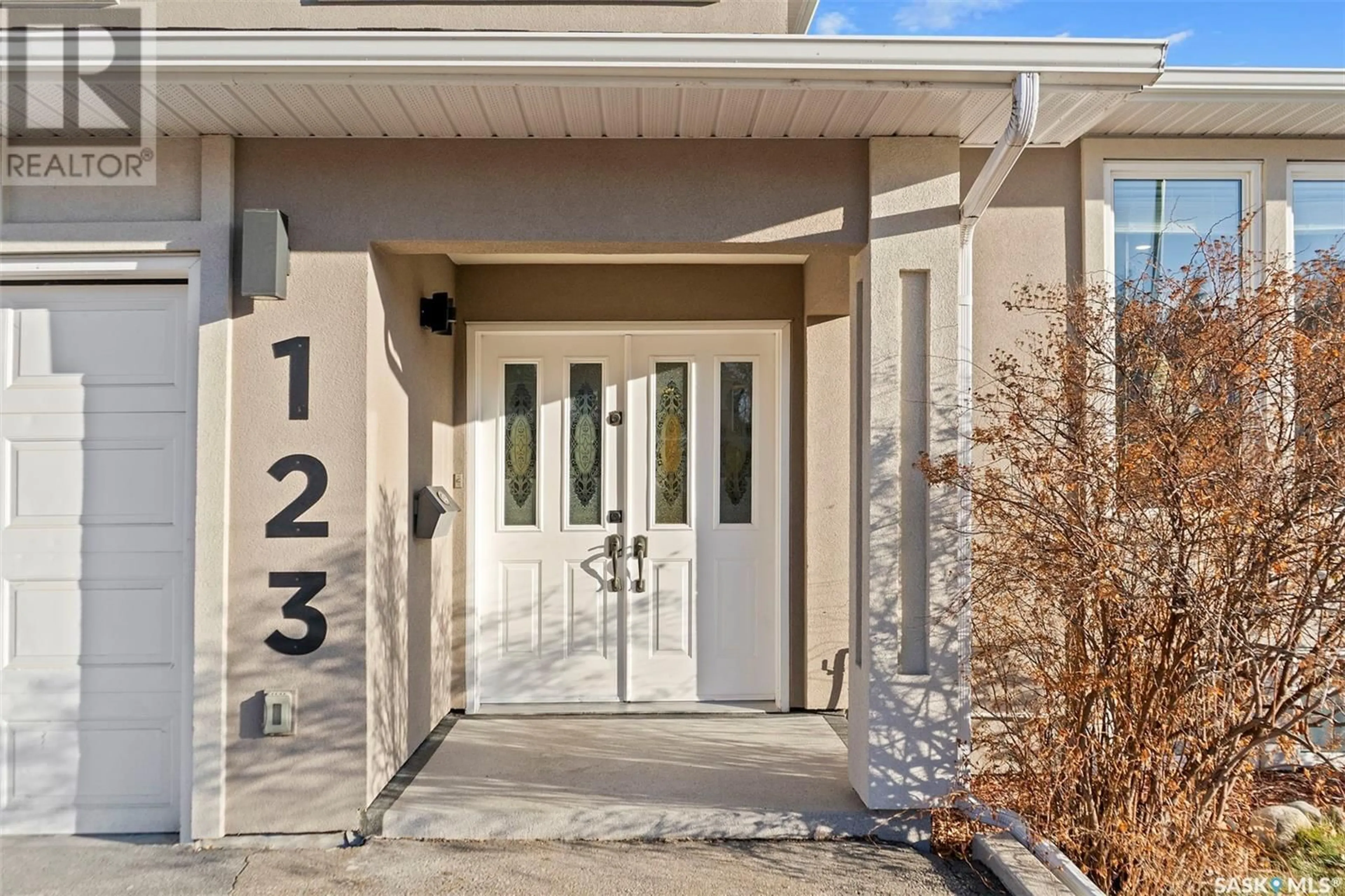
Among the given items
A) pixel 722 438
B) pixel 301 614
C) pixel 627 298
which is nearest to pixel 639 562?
pixel 722 438

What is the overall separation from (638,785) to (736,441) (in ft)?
7.35

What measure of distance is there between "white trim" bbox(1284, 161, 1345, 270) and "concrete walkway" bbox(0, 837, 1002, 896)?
3.51m

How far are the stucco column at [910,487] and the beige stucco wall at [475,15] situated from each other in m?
1.13

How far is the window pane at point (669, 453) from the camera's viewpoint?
5.80m

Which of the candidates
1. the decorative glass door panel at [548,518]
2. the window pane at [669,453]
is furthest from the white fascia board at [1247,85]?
the decorative glass door panel at [548,518]

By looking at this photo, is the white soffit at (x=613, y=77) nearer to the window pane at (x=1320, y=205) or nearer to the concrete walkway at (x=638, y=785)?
the window pane at (x=1320, y=205)

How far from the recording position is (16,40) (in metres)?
3.33

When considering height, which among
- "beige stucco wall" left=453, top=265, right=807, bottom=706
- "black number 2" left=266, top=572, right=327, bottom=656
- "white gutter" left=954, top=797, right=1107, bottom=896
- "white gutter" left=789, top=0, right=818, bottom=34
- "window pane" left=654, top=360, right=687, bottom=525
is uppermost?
"white gutter" left=789, top=0, right=818, bottom=34

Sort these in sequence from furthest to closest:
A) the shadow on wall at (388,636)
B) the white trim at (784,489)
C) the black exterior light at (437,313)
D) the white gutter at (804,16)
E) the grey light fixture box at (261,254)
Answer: the white trim at (784,489)
the black exterior light at (437,313)
the white gutter at (804,16)
the shadow on wall at (388,636)
the grey light fixture box at (261,254)

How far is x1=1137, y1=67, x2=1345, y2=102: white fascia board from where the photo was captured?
4105mm

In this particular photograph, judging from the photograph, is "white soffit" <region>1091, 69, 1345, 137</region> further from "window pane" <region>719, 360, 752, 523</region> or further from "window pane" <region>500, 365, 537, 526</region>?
"window pane" <region>500, 365, 537, 526</region>

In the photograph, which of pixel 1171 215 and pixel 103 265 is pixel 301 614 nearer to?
pixel 103 265

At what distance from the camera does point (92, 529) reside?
411cm

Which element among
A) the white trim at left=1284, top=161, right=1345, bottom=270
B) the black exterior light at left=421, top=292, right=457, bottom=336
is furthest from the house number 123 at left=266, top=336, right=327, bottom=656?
the white trim at left=1284, top=161, right=1345, bottom=270
